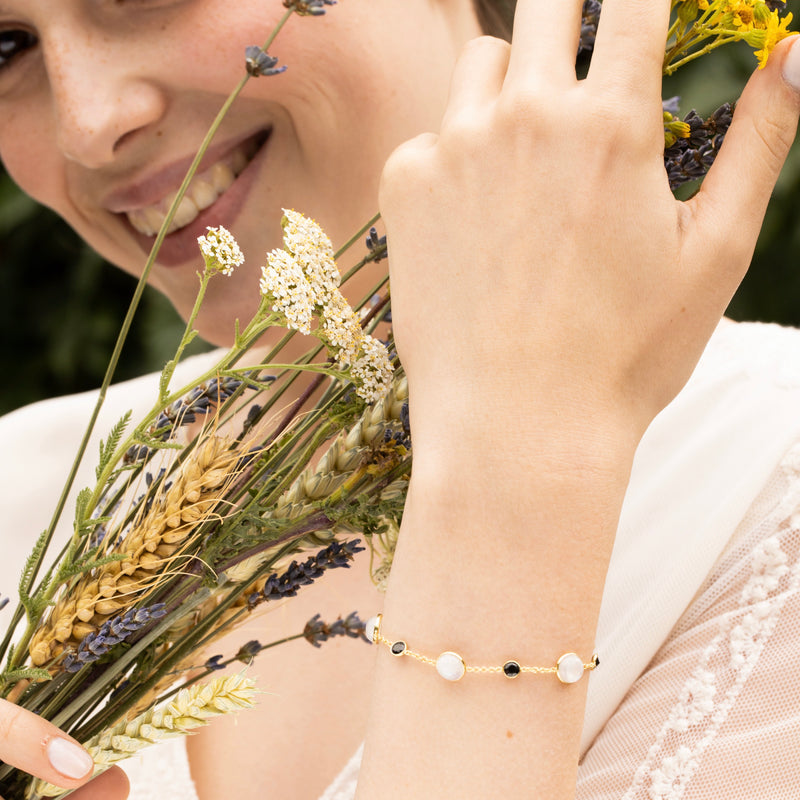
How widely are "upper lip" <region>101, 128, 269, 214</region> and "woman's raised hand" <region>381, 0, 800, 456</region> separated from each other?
0.52m

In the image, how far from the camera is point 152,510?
597mm

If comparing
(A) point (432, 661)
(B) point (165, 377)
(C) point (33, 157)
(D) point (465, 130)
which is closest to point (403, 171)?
(D) point (465, 130)

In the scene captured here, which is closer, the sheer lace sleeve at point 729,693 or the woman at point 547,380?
the woman at point 547,380

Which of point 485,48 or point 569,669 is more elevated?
point 485,48

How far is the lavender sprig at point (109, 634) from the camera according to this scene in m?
0.57

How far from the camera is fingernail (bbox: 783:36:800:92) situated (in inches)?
23.1

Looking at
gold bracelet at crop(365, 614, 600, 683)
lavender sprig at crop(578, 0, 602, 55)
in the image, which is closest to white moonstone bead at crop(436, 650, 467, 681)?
gold bracelet at crop(365, 614, 600, 683)

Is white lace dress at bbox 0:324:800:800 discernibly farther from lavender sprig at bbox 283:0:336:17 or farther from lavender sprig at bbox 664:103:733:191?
lavender sprig at bbox 283:0:336:17

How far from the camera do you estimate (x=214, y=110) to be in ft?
3.29

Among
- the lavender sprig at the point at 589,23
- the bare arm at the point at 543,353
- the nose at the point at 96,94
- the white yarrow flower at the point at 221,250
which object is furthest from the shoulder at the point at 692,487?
the nose at the point at 96,94

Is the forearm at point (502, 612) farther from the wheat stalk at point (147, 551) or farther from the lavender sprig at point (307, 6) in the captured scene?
the lavender sprig at point (307, 6)

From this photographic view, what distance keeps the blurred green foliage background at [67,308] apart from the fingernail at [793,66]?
1966 millimetres

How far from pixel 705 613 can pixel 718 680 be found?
85mm

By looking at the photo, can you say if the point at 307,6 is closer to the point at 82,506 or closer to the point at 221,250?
the point at 221,250
